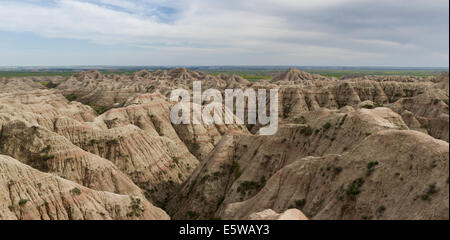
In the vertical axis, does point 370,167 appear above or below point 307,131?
above

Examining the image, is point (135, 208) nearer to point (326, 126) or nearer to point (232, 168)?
point (232, 168)

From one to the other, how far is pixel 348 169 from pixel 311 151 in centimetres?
1300

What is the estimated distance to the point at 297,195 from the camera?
90.3ft

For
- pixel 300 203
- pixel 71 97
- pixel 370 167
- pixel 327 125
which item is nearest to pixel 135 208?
pixel 300 203

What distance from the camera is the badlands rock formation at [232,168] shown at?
72.8 ft

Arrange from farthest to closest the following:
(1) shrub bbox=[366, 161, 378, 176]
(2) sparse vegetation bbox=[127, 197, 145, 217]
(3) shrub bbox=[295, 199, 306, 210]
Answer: (2) sparse vegetation bbox=[127, 197, 145, 217], (3) shrub bbox=[295, 199, 306, 210], (1) shrub bbox=[366, 161, 378, 176]

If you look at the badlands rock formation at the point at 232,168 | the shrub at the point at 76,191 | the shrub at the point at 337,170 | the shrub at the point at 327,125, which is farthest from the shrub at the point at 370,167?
the shrub at the point at 76,191

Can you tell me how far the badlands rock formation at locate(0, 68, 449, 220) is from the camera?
72.8ft

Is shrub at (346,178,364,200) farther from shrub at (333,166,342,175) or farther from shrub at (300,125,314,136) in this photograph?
shrub at (300,125,314,136)

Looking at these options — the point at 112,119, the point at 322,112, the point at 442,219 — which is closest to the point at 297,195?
the point at 442,219

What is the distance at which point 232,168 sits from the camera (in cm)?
4419

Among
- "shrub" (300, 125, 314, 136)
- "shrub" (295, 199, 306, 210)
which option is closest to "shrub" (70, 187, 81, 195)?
"shrub" (295, 199, 306, 210)

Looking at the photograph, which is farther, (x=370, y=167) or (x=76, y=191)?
(x=76, y=191)
